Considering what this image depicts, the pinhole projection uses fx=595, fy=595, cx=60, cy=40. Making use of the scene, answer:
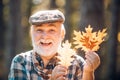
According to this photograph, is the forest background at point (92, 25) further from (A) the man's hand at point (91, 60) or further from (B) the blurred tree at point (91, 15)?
(A) the man's hand at point (91, 60)

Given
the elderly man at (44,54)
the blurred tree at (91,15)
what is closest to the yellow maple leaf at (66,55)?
Result: the elderly man at (44,54)

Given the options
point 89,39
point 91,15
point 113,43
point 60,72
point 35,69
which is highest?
point 113,43

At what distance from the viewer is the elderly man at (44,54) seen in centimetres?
673

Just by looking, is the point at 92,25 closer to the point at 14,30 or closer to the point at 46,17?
the point at 46,17

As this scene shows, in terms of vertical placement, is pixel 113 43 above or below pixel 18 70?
above

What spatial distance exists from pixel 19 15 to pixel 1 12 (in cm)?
443

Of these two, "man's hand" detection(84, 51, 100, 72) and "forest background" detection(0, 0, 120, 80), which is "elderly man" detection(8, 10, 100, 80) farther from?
"forest background" detection(0, 0, 120, 80)

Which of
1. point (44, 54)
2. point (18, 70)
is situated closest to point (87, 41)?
point (44, 54)

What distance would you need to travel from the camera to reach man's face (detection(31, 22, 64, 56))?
6734 mm

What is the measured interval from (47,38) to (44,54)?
0.71 ft

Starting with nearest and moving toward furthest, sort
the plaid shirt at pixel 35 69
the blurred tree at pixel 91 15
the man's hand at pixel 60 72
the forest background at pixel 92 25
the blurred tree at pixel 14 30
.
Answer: the man's hand at pixel 60 72
the plaid shirt at pixel 35 69
the blurred tree at pixel 91 15
the forest background at pixel 92 25
the blurred tree at pixel 14 30

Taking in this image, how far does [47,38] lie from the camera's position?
22.1 feet

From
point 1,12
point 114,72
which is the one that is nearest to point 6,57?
point 1,12

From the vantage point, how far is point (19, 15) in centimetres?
2830
